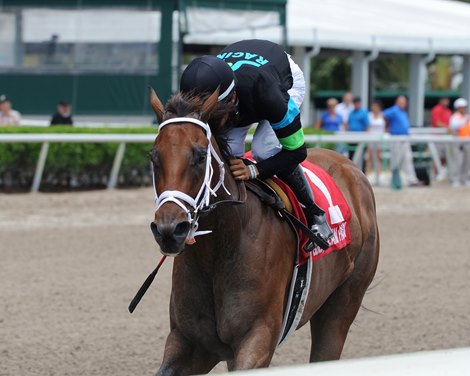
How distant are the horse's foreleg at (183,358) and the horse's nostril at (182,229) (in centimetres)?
73

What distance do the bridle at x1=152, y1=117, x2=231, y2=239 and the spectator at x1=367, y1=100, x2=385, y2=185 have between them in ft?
36.2

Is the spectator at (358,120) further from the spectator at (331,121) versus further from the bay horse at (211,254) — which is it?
the bay horse at (211,254)


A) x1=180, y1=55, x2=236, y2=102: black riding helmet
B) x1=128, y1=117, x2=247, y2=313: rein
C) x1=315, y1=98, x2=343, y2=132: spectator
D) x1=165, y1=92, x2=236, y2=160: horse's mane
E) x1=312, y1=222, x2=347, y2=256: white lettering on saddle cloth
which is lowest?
x1=315, y1=98, x2=343, y2=132: spectator

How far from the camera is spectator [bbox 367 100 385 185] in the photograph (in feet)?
48.7

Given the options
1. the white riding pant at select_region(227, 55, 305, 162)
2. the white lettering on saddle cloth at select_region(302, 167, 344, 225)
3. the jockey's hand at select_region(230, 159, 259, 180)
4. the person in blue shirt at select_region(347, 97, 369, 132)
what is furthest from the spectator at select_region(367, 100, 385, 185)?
the jockey's hand at select_region(230, 159, 259, 180)

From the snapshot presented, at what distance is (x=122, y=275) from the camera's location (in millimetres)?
8250

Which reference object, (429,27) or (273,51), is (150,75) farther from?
(273,51)

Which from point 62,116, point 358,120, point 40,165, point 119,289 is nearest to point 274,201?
point 119,289

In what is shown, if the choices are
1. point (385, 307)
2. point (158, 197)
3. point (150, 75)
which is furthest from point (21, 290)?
point (150, 75)

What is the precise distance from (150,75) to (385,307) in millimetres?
8575

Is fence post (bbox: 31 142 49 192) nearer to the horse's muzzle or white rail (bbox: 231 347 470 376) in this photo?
the horse's muzzle

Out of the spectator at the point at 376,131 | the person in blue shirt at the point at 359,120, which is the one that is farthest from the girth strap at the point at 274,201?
the person in blue shirt at the point at 359,120

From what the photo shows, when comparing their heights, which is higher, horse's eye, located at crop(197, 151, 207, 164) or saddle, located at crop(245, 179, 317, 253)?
horse's eye, located at crop(197, 151, 207, 164)

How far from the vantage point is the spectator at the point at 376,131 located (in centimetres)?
1484
